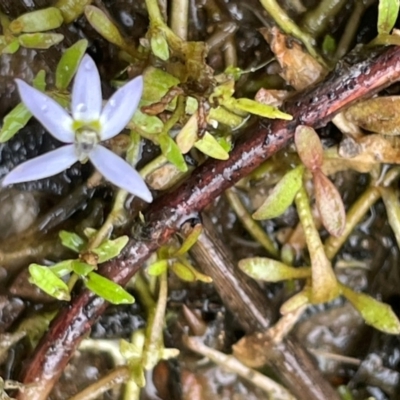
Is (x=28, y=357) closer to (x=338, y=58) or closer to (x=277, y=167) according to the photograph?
(x=277, y=167)

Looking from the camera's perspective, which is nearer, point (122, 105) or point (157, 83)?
point (122, 105)

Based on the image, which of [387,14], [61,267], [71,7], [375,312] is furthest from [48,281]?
[387,14]

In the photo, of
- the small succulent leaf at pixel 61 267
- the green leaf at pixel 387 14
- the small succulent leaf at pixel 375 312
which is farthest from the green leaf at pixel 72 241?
the green leaf at pixel 387 14

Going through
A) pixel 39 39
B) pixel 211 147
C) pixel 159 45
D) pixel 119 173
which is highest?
pixel 39 39

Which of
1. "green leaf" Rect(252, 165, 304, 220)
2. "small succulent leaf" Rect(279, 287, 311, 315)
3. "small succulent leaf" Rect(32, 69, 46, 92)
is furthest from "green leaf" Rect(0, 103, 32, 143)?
"small succulent leaf" Rect(279, 287, 311, 315)

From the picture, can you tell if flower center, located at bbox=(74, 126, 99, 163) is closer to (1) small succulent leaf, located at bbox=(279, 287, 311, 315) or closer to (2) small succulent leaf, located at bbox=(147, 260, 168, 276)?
(2) small succulent leaf, located at bbox=(147, 260, 168, 276)

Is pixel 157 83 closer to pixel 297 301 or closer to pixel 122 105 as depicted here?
pixel 122 105

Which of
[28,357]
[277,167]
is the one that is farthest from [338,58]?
[28,357]
